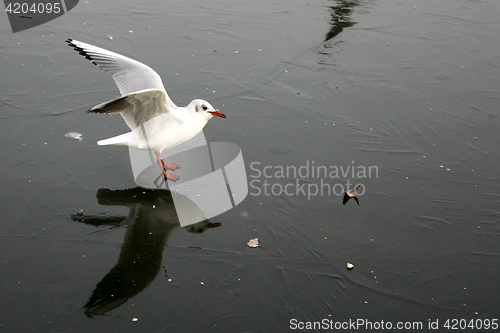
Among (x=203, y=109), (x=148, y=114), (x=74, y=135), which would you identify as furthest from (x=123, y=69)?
(x=74, y=135)

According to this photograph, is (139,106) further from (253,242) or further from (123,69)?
(253,242)

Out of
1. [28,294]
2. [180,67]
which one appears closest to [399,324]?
[28,294]

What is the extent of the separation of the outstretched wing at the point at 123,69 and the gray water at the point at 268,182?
79cm

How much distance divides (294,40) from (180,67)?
2031mm

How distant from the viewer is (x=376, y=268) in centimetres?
382

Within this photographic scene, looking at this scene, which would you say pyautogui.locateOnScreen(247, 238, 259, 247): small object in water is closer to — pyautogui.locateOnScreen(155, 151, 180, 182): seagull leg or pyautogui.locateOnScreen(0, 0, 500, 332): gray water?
pyautogui.locateOnScreen(0, 0, 500, 332): gray water

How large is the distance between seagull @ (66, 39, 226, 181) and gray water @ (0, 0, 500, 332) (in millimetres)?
391

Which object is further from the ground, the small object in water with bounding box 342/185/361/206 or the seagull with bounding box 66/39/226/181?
the seagull with bounding box 66/39/226/181

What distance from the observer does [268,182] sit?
15.7 feet

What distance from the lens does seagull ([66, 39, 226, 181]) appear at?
15.1 ft

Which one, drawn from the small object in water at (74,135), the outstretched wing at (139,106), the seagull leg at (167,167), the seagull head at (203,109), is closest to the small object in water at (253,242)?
the seagull leg at (167,167)

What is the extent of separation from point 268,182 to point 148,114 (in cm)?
135

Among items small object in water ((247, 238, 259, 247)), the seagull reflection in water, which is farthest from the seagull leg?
small object in water ((247, 238, 259, 247))

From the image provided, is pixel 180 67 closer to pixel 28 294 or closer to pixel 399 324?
pixel 28 294
